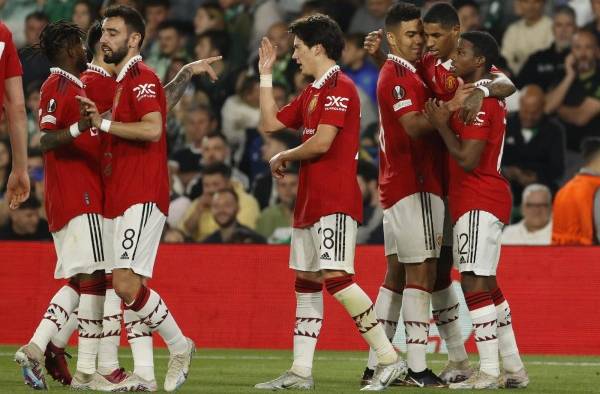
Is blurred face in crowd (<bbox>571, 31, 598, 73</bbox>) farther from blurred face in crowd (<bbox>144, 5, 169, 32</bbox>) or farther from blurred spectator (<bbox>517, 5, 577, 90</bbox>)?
blurred face in crowd (<bbox>144, 5, 169, 32</bbox>)

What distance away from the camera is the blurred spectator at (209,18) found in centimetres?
1631

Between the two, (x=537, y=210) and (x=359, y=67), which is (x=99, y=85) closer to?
(x=537, y=210)

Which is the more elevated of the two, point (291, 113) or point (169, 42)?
point (169, 42)

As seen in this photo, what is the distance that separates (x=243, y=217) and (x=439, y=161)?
20.9 ft

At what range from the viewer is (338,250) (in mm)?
8211

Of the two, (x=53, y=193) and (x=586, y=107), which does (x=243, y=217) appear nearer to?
(x=586, y=107)

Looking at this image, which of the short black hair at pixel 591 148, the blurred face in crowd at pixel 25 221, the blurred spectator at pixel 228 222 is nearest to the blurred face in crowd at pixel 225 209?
the blurred spectator at pixel 228 222

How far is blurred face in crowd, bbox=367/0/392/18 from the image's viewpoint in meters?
15.8

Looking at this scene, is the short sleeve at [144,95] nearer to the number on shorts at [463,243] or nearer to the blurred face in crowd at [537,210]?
the number on shorts at [463,243]

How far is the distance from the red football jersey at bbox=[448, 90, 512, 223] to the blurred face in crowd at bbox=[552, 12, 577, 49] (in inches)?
262

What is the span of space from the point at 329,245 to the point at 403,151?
103cm

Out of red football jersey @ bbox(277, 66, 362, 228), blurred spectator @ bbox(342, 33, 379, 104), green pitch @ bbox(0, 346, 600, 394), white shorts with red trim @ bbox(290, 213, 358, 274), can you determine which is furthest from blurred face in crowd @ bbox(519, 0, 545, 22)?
white shorts with red trim @ bbox(290, 213, 358, 274)

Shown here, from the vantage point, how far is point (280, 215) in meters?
15.1

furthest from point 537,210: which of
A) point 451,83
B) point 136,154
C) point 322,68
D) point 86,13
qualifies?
point 136,154
